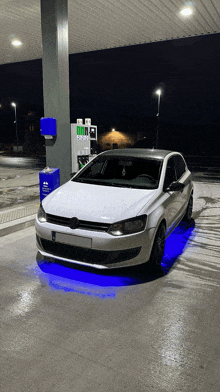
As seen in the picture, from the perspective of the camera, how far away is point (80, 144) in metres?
7.80

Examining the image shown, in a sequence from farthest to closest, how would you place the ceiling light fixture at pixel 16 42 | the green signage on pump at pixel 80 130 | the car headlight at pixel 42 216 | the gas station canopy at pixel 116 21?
the ceiling light fixture at pixel 16 42, the gas station canopy at pixel 116 21, the green signage on pump at pixel 80 130, the car headlight at pixel 42 216

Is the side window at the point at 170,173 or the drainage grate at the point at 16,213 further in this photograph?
the drainage grate at the point at 16,213

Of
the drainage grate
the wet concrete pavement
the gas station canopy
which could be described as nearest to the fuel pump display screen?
the drainage grate

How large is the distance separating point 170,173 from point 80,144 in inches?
140

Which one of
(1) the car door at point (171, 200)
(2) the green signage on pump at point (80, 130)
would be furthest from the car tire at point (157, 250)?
(2) the green signage on pump at point (80, 130)

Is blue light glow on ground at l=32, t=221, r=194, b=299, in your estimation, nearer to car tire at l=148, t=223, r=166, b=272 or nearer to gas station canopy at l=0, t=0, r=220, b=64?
car tire at l=148, t=223, r=166, b=272

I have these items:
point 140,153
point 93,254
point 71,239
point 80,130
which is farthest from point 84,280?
point 80,130

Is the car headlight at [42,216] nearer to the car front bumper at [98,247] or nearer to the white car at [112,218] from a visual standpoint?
the white car at [112,218]

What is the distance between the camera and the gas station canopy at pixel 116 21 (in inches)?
333

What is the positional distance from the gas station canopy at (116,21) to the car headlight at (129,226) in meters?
7.35

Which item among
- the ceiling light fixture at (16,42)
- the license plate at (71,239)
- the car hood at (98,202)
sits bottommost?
the license plate at (71,239)

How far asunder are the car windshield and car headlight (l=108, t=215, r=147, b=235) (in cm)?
89

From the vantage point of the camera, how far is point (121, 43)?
12234 mm

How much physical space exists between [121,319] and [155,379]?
2.60 feet
